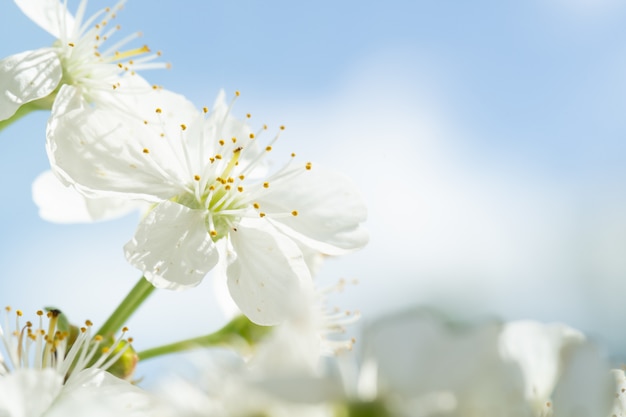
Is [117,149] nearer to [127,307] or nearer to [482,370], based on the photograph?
[127,307]

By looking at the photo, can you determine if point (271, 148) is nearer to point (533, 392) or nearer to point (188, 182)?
point (188, 182)

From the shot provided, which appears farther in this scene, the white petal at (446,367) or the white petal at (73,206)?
the white petal at (73,206)

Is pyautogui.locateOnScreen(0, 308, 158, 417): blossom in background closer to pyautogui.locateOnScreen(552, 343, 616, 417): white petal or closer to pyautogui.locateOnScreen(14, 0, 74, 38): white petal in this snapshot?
pyautogui.locateOnScreen(552, 343, 616, 417): white petal

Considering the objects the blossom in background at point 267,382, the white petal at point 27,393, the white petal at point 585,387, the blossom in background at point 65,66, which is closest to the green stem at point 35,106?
the blossom in background at point 65,66

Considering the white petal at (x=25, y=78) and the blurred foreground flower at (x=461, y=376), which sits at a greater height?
the white petal at (x=25, y=78)

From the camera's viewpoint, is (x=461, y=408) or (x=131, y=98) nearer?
(x=461, y=408)

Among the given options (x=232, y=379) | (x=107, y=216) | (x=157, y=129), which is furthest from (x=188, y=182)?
(x=232, y=379)

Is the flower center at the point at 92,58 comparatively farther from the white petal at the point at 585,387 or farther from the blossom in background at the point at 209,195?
the white petal at the point at 585,387
